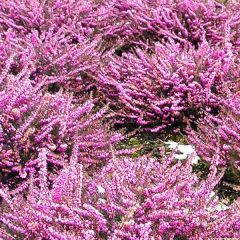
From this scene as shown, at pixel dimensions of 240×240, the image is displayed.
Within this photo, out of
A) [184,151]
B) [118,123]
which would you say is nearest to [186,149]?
[184,151]

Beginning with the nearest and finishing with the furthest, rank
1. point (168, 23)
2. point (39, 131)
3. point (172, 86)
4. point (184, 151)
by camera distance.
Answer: point (39, 131), point (184, 151), point (172, 86), point (168, 23)

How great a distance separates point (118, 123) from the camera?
4.59 metres

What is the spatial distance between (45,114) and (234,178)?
135cm

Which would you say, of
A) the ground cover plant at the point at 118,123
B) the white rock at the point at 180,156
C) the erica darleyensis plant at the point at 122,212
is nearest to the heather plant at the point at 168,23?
the ground cover plant at the point at 118,123

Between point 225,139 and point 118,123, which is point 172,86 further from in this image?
point 225,139

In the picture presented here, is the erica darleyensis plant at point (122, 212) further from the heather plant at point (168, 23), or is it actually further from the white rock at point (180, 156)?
the heather plant at point (168, 23)

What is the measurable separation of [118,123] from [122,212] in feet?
6.97

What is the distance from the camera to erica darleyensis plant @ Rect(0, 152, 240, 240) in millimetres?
2463

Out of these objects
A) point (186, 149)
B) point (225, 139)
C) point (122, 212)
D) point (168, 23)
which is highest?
point (168, 23)

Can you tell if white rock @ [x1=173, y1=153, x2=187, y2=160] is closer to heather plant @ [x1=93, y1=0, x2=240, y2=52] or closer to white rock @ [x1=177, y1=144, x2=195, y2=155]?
white rock @ [x1=177, y1=144, x2=195, y2=155]

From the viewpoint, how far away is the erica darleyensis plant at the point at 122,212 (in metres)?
2.46

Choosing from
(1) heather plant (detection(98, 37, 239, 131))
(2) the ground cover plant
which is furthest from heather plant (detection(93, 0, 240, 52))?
(1) heather plant (detection(98, 37, 239, 131))

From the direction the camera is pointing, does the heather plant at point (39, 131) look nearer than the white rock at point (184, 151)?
Yes

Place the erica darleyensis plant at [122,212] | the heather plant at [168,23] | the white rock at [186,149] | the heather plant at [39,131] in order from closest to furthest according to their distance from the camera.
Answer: the erica darleyensis plant at [122,212] → the heather plant at [39,131] → the white rock at [186,149] → the heather plant at [168,23]
